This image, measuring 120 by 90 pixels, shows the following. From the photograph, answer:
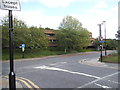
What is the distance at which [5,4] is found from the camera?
4.40 metres

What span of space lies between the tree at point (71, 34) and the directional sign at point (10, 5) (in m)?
30.4

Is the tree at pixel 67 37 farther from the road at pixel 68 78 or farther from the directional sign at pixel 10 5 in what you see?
the directional sign at pixel 10 5

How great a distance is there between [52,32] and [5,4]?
141 feet

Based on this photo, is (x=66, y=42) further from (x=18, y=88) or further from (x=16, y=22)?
(x=18, y=88)

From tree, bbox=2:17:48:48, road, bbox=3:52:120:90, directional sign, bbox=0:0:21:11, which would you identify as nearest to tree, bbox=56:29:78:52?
tree, bbox=2:17:48:48

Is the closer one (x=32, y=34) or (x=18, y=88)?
(x=18, y=88)

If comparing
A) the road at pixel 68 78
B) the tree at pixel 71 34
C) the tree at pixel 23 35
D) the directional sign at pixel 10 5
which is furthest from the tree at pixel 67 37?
the directional sign at pixel 10 5

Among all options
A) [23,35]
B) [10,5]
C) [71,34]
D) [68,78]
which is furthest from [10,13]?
[71,34]

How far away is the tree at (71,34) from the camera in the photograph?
118ft

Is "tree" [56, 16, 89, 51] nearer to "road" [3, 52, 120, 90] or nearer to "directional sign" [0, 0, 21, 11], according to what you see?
"road" [3, 52, 120, 90]

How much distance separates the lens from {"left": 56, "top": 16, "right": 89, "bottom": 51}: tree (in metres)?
36.0

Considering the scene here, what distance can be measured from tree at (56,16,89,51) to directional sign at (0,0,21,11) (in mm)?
30374

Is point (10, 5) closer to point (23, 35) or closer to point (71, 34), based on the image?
point (23, 35)

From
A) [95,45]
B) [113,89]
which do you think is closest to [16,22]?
[113,89]
